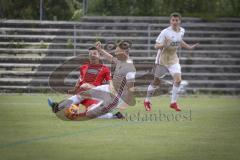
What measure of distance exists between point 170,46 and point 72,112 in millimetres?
3866

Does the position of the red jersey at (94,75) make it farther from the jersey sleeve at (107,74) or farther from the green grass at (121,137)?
the green grass at (121,137)

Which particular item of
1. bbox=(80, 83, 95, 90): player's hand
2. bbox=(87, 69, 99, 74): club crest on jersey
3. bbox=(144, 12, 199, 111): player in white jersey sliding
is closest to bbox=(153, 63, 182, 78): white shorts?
bbox=(144, 12, 199, 111): player in white jersey sliding

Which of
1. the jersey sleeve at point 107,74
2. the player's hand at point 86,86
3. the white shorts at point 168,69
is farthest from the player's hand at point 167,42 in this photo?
the player's hand at point 86,86

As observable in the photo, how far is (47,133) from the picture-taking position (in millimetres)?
11789

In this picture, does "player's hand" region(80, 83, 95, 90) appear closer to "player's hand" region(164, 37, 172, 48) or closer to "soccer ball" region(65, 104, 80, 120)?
"soccer ball" region(65, 104, 80, 120)

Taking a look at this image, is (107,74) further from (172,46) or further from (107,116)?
(172,46)

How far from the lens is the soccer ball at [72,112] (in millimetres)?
14363

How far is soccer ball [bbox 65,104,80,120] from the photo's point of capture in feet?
47.1

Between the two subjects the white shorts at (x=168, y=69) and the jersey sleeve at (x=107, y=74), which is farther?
the white shorts at (x=168, y=69)

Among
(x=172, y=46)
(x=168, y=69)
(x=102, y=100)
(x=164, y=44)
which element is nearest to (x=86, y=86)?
(x=102, y=100)

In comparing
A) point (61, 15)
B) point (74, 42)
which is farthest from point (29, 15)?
point (74, 42)

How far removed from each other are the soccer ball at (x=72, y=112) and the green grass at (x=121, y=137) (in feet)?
0.84

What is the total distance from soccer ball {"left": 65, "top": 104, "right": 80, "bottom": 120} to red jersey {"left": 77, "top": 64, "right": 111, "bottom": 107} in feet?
1.25

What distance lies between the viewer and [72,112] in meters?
14.5
